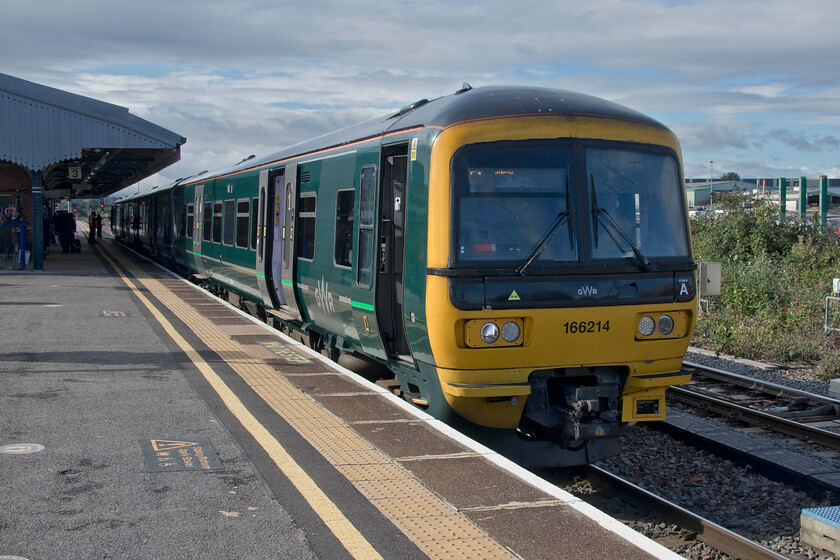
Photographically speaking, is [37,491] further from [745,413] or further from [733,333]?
[733,333]

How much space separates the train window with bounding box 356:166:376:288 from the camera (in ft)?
24.8

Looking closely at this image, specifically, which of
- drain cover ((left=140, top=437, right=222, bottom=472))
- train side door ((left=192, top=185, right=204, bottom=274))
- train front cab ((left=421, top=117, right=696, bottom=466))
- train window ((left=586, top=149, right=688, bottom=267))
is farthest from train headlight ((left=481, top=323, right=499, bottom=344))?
train side door ((left=192, top=185, right=204, bottom=274))

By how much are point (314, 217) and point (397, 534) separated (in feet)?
19.1

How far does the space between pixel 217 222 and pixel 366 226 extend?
32.0ft

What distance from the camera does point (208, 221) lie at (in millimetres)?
17891

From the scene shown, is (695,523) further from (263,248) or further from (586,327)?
(263,248)

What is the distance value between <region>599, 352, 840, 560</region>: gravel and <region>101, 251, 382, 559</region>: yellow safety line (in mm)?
2562

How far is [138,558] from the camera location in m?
3.93

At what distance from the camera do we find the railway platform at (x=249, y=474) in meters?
4.13

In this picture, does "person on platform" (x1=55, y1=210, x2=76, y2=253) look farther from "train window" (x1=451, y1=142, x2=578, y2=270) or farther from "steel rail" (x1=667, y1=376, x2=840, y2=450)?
"train window" (x1=451, y1=142, x2=578, y2=270)

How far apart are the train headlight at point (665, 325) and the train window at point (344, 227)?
305cm

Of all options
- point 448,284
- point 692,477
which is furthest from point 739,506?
point 448,284

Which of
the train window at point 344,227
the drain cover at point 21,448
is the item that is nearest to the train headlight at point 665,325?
the train window at point 344,227

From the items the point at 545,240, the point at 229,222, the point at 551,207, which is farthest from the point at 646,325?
the point at 229,222
